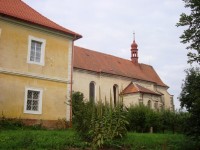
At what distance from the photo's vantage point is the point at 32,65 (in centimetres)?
1788

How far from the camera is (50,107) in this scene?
718 inches

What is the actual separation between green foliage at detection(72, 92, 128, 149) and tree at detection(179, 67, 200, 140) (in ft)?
10.9

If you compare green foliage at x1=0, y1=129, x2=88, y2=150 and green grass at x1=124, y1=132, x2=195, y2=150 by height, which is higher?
green foliage at x1=0, y1=129, x2=88, y2=150

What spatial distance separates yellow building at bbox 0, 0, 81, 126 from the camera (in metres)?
16.7

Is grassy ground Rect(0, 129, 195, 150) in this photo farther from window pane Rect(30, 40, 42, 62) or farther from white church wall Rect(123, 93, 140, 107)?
white church wall Rect(123, 93, 140, 107)

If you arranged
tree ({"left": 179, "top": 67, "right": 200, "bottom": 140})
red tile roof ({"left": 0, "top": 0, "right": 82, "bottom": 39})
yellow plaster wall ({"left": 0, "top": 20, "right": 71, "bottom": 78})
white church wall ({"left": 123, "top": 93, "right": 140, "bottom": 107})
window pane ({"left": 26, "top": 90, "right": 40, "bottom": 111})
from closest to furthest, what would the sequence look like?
tree ({"left": 179, "top": 67, "right": 200, "bottom": 140}), yellow plaster wall ({"left": 0, "top": 20, "right": 71, "bottom": 78}), window pane ({"left": 26, "top": 90, "right": 40, "bottom": 111}), red tile roof ({"left": 0, "top": 0, "right": 82, "bottom": 39}), white church wall ({"left": 123, "top": 93, "right": 140, "bottom": 107})

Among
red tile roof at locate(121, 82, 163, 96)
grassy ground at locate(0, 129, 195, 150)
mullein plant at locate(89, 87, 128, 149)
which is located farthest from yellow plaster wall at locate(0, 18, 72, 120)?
red tile roof at locate(121, 82, 163, 96)

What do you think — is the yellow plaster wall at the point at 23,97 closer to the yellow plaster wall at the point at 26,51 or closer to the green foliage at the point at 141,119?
the yellow plaster wall at the point at 26,51

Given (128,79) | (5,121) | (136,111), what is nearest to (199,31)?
(136,111)

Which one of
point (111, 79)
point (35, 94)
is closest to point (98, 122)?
point (35, 94)

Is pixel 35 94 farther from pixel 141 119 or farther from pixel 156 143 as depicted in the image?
pixel 156 143

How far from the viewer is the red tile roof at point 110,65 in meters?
31.8

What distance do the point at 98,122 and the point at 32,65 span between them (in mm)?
8874

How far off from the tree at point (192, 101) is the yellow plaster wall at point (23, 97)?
8.72 metres
